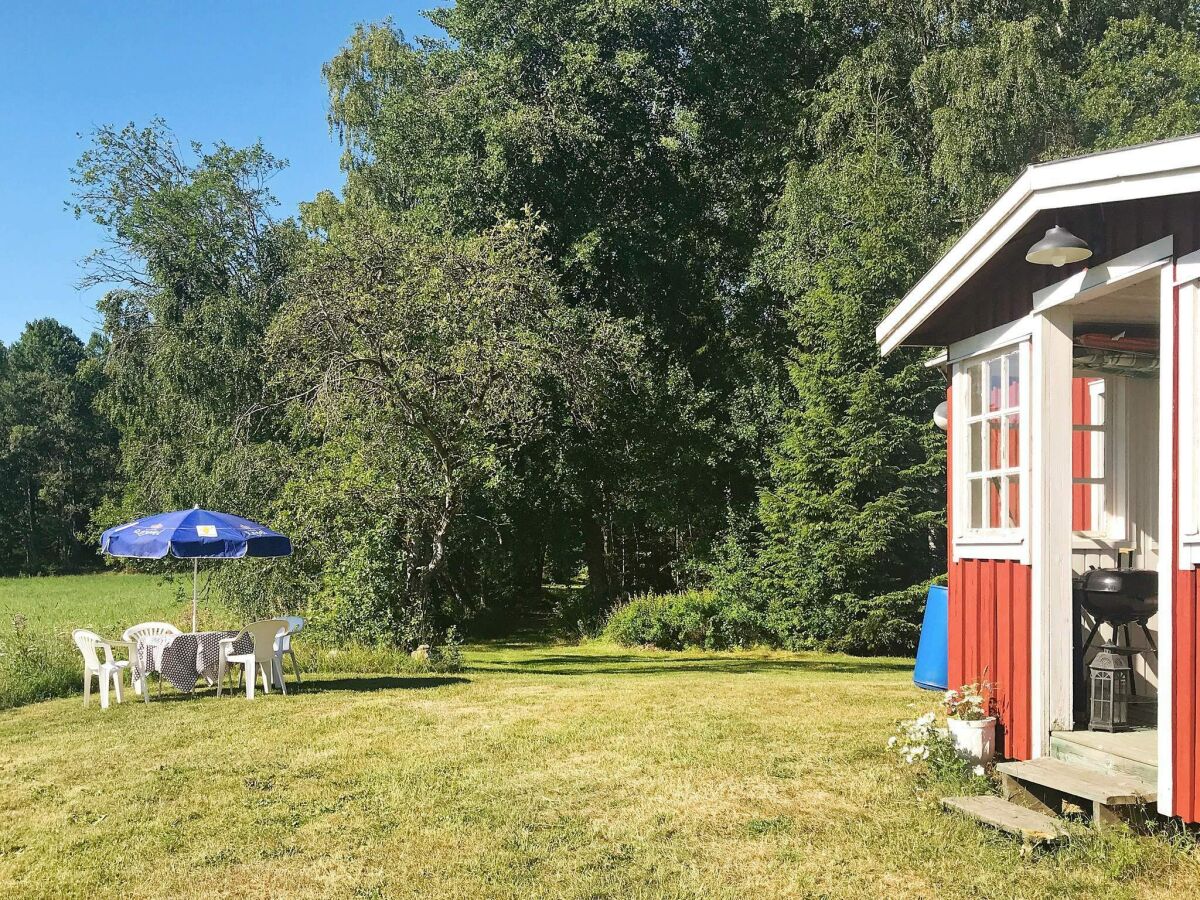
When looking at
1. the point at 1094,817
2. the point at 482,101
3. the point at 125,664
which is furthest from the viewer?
the point at 482,101

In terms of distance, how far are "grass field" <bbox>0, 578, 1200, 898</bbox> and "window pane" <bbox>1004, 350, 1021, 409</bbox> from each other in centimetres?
243

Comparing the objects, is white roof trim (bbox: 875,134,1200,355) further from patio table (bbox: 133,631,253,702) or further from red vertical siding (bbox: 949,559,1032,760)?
patio table (bbox: 133,631,253,702)

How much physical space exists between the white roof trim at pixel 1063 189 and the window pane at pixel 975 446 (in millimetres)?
827

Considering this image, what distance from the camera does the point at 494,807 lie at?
6398 mm

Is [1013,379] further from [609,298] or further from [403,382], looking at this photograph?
[609,298]

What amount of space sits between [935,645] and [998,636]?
156 centimetres

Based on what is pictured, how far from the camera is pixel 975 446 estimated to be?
22.7 feet

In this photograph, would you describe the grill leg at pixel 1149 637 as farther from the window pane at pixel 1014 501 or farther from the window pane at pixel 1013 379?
the window pane at pixel 1013 379

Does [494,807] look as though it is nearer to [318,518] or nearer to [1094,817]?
[1094,817]

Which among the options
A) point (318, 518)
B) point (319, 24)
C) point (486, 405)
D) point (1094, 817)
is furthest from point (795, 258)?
point (1094, 817)

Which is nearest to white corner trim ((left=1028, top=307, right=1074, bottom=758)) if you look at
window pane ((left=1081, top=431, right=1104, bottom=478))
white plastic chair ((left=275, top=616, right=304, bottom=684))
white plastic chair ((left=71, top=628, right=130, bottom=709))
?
window pane ((left=1081, top=431, right=1104, bottom=478))

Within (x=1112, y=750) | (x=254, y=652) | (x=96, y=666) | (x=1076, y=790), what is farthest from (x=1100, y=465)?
(x=96, y=666)

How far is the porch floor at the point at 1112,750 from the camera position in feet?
17.0

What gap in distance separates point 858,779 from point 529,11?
56.5 feet
